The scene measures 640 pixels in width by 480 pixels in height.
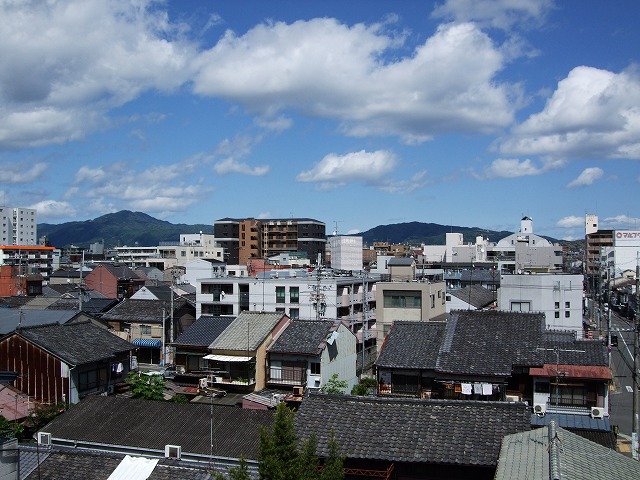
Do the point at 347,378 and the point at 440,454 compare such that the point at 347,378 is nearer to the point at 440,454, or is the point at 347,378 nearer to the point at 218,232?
the point at 440,454

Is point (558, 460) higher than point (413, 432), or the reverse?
point (558, 460)

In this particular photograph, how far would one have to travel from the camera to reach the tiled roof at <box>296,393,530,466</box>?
15.7m

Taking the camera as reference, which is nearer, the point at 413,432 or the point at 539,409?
the point at 413,432

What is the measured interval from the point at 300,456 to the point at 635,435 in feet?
49.2

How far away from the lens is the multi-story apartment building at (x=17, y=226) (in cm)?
15512

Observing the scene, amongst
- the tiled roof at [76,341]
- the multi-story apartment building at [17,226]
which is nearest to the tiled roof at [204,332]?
the tiled roof at [76,341]

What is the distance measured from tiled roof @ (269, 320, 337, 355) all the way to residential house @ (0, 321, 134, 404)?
9687 mm

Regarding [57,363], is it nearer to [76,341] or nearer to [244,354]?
[76,341]

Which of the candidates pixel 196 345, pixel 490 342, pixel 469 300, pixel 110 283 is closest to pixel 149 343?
pixel 196 345

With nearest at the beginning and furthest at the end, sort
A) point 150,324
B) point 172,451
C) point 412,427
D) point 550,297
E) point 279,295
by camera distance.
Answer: point 412,427 < point 172,451 < point 550,297 < point 150,324 < point 279,295

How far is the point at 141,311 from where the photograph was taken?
49.4m

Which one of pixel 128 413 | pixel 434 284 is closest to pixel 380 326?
pixel 434 284

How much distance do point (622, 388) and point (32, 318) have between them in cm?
4081

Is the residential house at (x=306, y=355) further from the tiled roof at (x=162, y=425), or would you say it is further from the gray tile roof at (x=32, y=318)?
the gray tile roof at (x=32, y=318)
